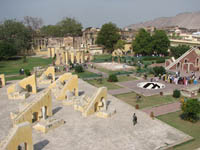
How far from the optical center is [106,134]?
1662 centimetres

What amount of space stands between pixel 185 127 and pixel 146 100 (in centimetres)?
695

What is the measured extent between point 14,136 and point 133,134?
28.2ft

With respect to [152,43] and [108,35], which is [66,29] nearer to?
[108,35]

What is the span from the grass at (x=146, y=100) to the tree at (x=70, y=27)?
75967 mm

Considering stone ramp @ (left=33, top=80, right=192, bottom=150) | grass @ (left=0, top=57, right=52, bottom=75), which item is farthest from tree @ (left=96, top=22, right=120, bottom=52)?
stone ramp @ (left=33, top=80, right=192, bottom=150)

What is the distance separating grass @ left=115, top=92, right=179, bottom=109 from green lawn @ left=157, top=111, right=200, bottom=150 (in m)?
3.07

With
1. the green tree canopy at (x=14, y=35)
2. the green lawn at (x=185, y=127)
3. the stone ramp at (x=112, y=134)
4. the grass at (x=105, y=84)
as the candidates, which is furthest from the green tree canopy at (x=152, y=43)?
the stone ramp at (x=112, y=134)

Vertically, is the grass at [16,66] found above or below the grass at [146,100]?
above

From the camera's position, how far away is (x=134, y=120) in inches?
710

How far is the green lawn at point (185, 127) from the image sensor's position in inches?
595

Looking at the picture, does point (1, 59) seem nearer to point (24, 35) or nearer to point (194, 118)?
point (24, 35)

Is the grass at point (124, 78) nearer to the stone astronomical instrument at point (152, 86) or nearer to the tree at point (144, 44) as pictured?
the stone astronomical instrument at point (152, 86)

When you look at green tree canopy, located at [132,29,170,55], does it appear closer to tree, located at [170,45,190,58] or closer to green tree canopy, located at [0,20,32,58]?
tree, located at [170,45,190,58]

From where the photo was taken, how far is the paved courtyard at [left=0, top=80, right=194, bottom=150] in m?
15.0
